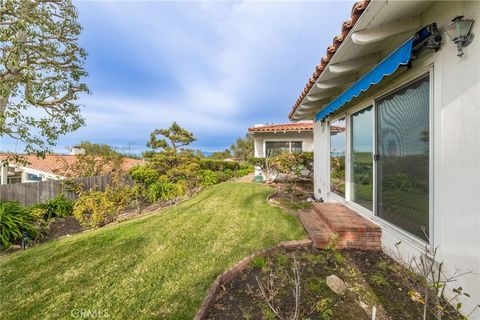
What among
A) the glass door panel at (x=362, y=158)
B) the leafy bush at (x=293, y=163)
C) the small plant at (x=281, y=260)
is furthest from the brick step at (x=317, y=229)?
the leafy bush at (x=293, y=163)

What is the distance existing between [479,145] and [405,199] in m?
1.85

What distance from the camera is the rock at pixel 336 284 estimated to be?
3.35 meters

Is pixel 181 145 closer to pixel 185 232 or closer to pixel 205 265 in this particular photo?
pixel 185 232

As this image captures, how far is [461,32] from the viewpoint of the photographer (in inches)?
106

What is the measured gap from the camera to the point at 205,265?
4.34m

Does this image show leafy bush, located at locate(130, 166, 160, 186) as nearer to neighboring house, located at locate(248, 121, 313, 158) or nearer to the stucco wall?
neighboring house, located at locate(248, 121, 313, 158)

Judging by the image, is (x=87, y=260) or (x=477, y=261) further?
(x=87, y=260)

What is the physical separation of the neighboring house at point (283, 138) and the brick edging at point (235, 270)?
1263 cm

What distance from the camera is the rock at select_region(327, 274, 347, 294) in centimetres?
335

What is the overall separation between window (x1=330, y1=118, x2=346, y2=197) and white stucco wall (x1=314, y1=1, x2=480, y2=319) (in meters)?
3.97

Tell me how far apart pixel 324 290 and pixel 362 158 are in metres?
3.88

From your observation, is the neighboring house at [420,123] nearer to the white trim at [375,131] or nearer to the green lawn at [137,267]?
the white trim at [375,131]

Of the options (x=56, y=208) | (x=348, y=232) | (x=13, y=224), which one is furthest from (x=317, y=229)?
(x=56, y=208)

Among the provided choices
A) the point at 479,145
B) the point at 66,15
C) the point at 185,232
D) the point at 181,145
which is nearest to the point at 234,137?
the point at 181,145
